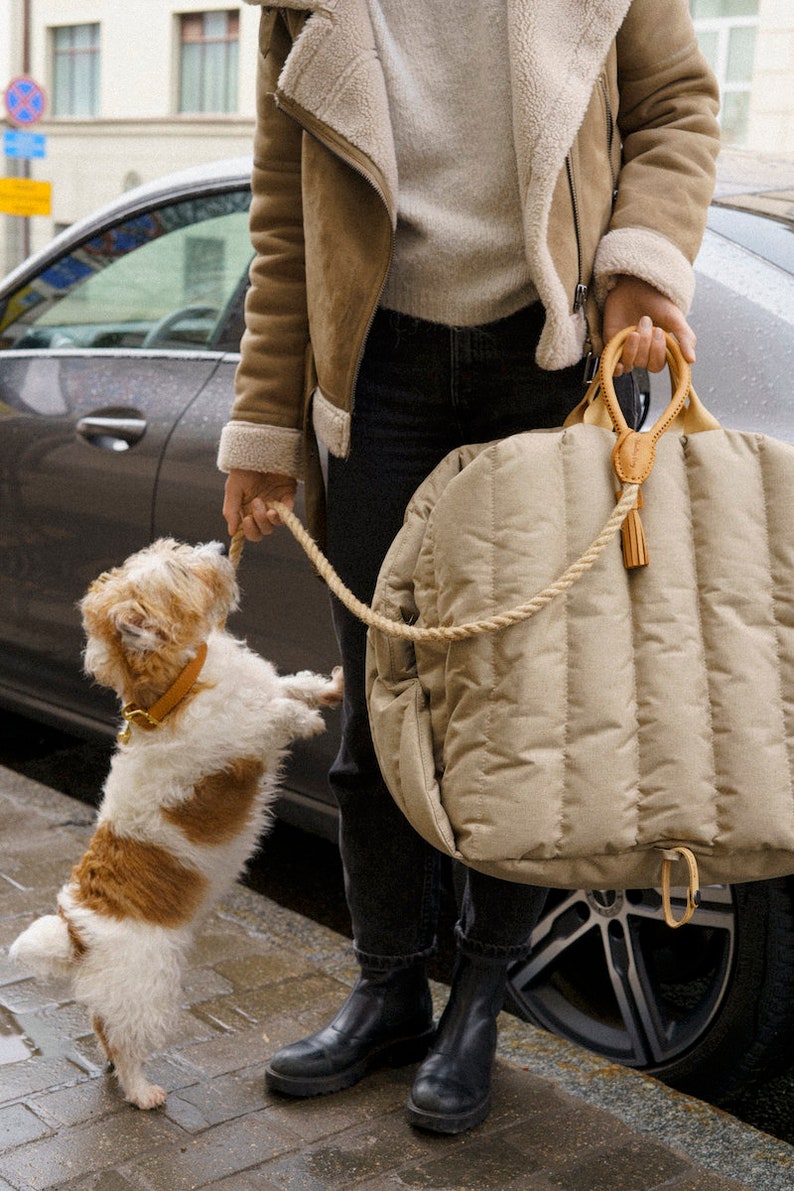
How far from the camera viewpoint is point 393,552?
6.71 ft

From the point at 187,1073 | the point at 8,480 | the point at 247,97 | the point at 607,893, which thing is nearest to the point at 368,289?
the point at 607,893

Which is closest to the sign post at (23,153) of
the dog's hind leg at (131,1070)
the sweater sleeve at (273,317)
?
the sweater sleeve at (273,317)

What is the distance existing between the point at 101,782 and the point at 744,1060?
276cm

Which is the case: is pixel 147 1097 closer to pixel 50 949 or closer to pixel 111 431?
pixel 50 949

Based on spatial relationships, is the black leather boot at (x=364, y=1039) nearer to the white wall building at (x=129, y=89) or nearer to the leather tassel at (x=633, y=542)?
the leather tassel at (x=633, y=542)

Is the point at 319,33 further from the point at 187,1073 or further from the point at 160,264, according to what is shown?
the point at 160,264

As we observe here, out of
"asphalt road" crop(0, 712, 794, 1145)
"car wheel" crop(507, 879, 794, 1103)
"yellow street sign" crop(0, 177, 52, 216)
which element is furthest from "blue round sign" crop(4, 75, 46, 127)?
"car wheel" crop(507, 879, 794, 1103)

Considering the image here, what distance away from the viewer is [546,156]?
195cm

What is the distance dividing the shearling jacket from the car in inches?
21.9

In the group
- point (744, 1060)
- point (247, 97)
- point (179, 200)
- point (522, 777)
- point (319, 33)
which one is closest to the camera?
point (522, 777)

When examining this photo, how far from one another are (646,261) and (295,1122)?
1.62 metres

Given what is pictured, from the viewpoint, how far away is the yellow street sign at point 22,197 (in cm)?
1129

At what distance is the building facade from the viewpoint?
2253 centimetres

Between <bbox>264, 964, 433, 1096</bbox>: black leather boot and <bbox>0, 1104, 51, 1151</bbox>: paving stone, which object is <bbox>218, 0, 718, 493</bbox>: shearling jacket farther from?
<bbox>0, 1104, 51, 1151</bbox>: paving stone
